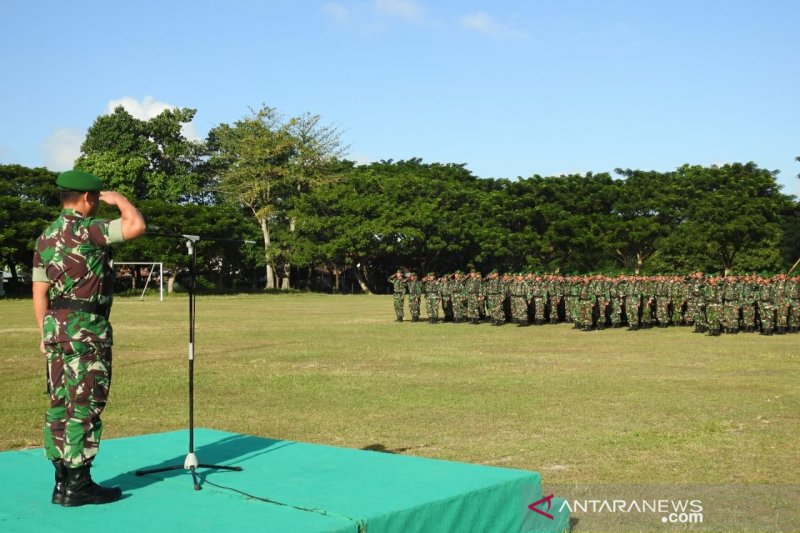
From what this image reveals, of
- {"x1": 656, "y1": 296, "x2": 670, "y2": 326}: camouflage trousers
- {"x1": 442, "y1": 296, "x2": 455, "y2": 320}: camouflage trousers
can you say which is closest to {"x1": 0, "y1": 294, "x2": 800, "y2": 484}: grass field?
{"x1": 656, "y1": 296, "x2": 670, "y2": 326}: camouflage trousers

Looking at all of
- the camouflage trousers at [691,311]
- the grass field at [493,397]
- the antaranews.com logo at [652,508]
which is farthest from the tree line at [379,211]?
the antaranews.com logo at [652,508]

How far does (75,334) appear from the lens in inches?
197

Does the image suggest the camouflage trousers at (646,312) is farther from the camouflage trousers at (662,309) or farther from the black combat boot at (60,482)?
the black combat boot at (60,482)

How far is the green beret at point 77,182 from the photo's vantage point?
5098 millimetres

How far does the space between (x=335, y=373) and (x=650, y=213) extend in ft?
130

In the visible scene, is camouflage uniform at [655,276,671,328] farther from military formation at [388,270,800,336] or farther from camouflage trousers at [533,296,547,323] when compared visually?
camouflage trousers at [533,296,547,323]

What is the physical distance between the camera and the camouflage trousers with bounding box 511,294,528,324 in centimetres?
2669

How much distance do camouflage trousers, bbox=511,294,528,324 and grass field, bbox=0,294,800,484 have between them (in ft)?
12.7

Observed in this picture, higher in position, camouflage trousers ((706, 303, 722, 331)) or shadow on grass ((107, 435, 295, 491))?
camouflage trousers ((706, 303, 722, 331))

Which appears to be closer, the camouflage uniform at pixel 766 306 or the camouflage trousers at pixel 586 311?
the camouflage uniform at pixel 766 306

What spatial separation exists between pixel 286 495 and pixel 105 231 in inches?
65.3

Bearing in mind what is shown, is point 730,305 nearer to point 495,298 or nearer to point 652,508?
point 495,298

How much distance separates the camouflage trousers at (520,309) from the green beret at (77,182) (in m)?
22.1

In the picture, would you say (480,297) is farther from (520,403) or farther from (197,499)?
(197,499)
